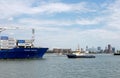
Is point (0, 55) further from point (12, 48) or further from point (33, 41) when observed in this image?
point (33, 41)

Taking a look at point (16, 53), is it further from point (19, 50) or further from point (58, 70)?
point (58, 70)

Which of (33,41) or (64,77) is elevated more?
(33,41)

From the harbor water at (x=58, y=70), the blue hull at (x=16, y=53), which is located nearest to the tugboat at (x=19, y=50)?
the blue hull at (x=16, y=53)

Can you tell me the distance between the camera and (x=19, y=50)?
333 feet

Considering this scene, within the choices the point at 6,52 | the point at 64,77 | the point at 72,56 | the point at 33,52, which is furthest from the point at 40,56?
the point at 64,77

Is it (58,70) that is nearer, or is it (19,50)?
(58,70)

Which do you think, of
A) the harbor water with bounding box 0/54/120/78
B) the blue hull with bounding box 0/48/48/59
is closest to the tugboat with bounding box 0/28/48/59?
the blue hull with bounding box 0/48/48/59

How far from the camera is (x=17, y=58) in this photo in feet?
333

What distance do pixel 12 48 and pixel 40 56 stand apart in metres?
9.46

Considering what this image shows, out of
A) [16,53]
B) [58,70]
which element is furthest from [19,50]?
[58,70]

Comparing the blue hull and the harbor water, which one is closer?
the harbor water

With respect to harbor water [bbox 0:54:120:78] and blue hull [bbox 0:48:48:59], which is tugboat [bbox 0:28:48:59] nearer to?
blue hull [bbox 0:48:48:59]

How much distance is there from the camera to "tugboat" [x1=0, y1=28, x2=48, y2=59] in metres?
101

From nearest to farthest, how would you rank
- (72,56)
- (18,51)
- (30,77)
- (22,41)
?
(30,77) → (18,51) → (22,41) → (72,56)
